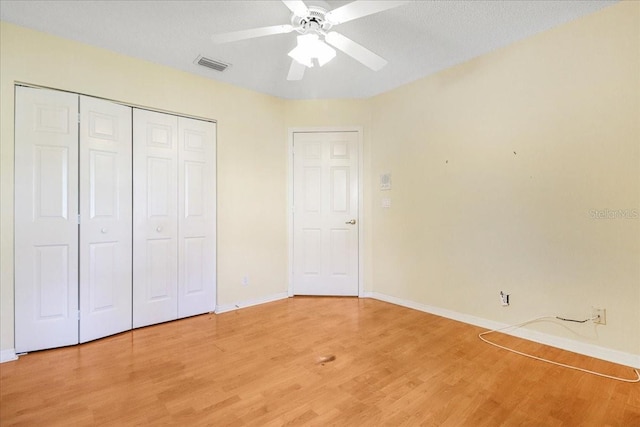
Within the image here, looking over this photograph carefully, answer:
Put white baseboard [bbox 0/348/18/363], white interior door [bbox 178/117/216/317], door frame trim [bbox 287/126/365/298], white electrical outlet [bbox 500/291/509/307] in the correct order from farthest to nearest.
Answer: door frame trim [bbox 287/126/365/298], white interior door [bbox 178/117/216/317], white electrical outlet [bbox 500/291/509/307], white baseboard [bbox 0/348/18/363]

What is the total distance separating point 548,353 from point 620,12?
2.55 metres

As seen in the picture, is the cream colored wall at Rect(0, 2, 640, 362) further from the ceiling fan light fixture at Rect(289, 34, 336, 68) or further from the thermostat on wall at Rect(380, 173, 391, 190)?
the ceiling fan light fixture at Rect(289, 34, 336, 68)

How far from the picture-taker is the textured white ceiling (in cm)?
216

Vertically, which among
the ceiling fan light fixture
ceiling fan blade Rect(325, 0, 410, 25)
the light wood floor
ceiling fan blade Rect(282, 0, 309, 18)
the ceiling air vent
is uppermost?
the ceiling air vent

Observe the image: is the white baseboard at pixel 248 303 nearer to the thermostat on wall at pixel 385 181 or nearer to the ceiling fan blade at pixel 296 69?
the thermostat on wall at pixel 385 181

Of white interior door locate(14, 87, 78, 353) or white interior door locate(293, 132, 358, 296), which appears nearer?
white interior door locate(14, 87, 78, 353)

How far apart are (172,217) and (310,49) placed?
2157mm

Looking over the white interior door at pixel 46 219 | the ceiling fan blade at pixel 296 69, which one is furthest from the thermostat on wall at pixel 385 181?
the white interior door at pixel 46 219

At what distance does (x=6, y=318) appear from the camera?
2.30 m

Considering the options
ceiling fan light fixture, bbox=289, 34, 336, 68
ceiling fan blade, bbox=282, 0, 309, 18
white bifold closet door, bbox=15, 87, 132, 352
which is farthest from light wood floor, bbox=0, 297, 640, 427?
ceiling fan blade, bbox=282, 0, 309, 18

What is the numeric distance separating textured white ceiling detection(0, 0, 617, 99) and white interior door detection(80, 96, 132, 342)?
0.62 metres

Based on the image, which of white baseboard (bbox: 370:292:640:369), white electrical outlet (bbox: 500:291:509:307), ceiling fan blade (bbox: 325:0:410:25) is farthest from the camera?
white electrical outlet (bbox: 500:291:509:307)

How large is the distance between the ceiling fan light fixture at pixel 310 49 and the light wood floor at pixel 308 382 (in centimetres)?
215

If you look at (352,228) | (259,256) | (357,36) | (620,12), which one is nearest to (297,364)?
(259,256)
